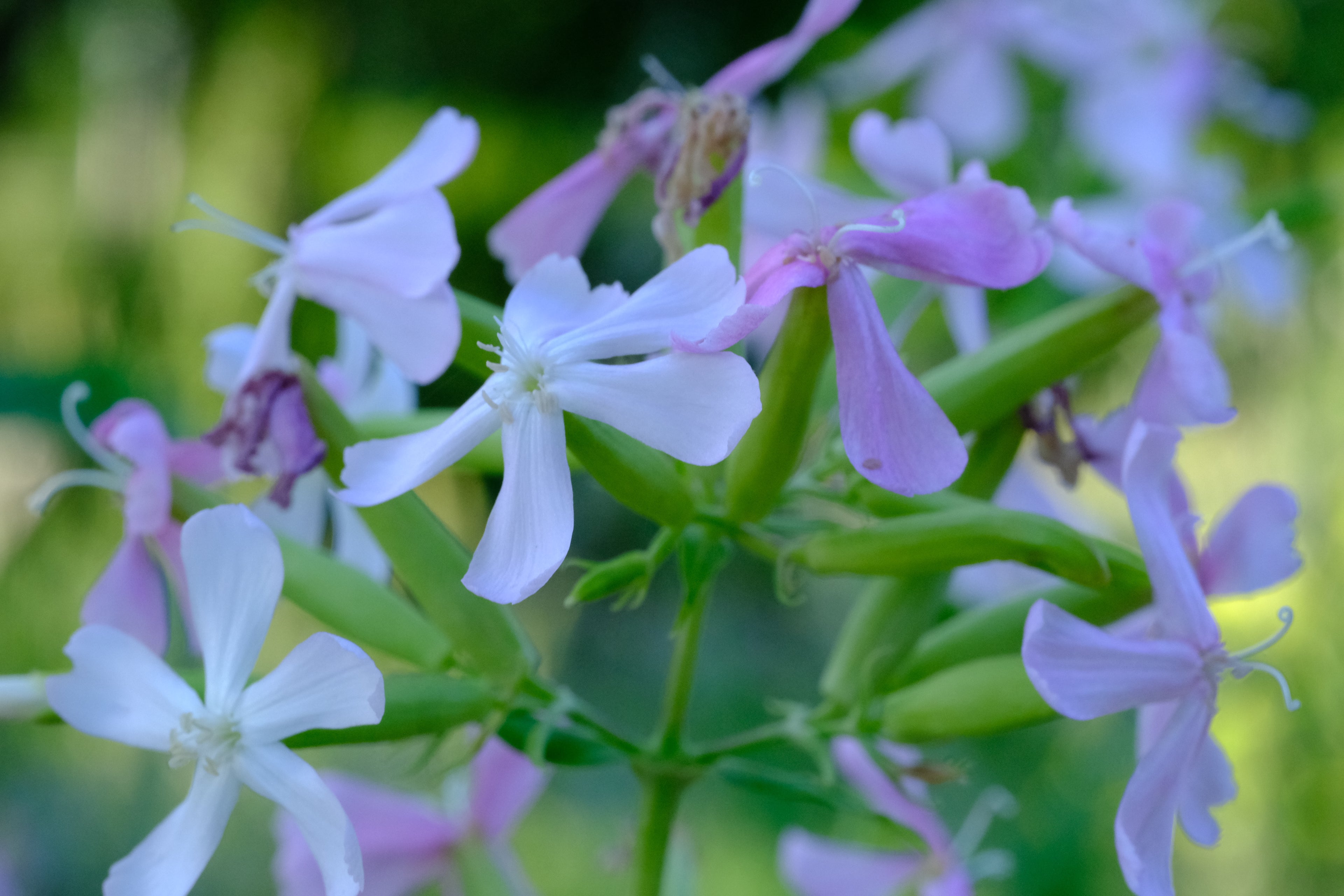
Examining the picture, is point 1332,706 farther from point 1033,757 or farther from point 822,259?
point 822,259

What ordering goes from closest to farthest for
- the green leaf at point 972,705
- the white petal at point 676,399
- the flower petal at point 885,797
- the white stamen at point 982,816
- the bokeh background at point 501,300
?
the white petal at point 676,399, the green leaf at point 972,705, the flower petal at point 885,797, the white stamen at point 982,816, the bokeh background at point 501,300

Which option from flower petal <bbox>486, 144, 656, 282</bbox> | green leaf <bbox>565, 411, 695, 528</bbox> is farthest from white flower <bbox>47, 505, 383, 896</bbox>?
flower petal <bbox>486, 144, 656, 282</bbox>

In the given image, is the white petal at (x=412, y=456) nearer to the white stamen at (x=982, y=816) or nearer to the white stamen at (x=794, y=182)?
the white stamen at (x=794, y=182)

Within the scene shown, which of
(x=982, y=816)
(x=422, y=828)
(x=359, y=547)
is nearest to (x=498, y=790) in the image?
(x=422, y=828)

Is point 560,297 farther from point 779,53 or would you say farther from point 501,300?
point 501,300

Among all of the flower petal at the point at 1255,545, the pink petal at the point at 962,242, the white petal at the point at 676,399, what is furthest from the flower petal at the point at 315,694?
the flower petal at the point at 1255,545

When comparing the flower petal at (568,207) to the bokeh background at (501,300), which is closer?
the flower petal at (568,207)

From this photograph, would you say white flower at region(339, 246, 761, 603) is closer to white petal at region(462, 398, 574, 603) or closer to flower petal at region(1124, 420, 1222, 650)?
white petal at region(462, 398, 574, 603)
